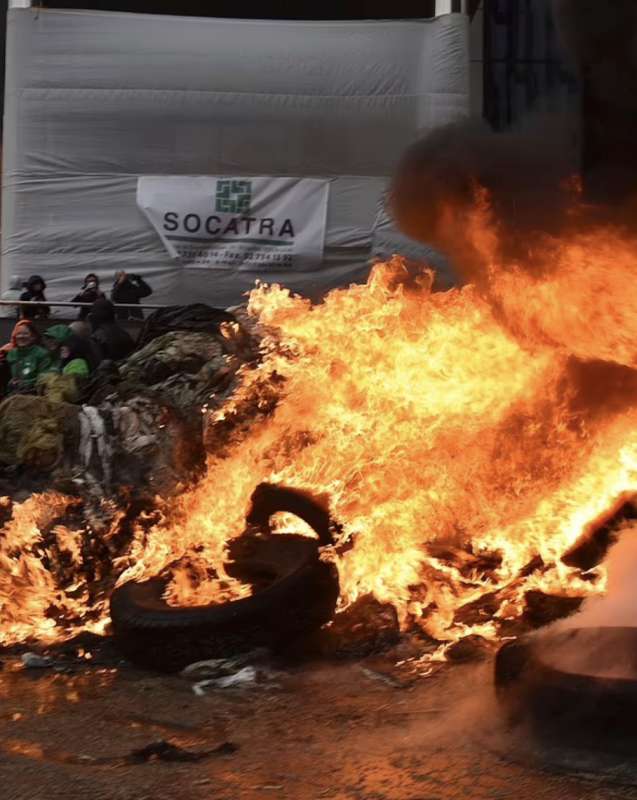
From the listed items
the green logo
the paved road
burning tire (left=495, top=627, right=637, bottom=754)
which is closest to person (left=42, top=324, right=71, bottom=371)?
the green logo

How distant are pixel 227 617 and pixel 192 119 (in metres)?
10.3

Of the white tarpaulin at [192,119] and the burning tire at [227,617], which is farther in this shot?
the white tarpaulin at [192,119]

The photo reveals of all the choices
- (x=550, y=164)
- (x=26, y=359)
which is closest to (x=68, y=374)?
(x=26, y=359)

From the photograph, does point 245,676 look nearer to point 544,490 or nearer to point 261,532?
point 261,532

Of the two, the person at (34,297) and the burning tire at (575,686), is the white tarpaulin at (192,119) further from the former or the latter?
the burning tire at (575,686)

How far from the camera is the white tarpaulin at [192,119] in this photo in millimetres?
15070

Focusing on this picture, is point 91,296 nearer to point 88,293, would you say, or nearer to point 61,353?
point 88,293

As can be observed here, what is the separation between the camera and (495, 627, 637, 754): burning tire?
477 cm

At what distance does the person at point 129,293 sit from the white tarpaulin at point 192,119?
119 centimetres

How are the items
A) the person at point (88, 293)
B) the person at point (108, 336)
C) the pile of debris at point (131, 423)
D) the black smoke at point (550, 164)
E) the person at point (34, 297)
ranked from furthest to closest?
the person at point (88, 293) < the person at point (34, 297) < the person at point (108, 336) < the pile of debris at point (131, 423) < the black smoke at point (550, 164)

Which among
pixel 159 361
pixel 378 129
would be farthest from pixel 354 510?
pixel 378 129

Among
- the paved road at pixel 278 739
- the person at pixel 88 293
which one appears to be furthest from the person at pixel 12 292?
the paved road at pixel 278 739

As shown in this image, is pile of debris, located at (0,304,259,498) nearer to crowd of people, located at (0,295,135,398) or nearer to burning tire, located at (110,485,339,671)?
crowd of people, located at (0,295,135,398)

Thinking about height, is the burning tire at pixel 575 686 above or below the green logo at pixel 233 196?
below
